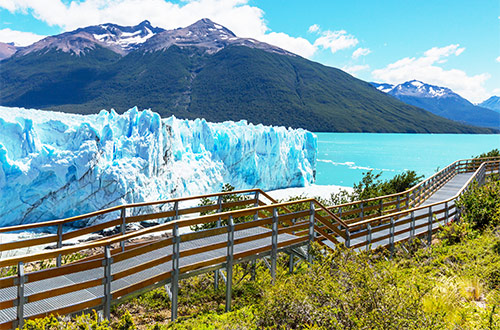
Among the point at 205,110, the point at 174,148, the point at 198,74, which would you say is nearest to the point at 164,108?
the point at 205,110

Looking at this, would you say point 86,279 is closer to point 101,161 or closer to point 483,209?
point 483,209

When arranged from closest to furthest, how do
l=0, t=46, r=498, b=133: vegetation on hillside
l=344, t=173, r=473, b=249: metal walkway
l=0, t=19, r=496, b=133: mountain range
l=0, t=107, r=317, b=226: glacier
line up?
l=344, t=173, r=473, b=249: metal walkway → l=0, t=107, r=317, b=226: glacier → l=0, t=46, r=498, b=133: vegetation on hillside → l=0, t=19, r=496, b=133: mountain range

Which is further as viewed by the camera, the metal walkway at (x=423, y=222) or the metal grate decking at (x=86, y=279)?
the metal walkway at (x=423, y=222)

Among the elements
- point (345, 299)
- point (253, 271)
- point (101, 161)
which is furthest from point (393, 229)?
point (101, 161)

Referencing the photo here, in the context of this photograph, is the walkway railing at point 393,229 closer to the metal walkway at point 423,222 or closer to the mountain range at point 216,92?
the metal walkway at point 423,222

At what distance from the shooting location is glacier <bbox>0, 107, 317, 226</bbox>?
1919 centimetres

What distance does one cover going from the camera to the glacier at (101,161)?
19188 mm

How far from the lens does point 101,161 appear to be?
20812 millimetres

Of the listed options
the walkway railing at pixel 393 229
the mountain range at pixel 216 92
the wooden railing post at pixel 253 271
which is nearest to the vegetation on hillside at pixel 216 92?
the mountain range at pixel 216 92

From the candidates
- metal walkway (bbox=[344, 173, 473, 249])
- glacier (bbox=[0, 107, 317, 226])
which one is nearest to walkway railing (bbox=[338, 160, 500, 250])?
metal walkway (bbox=[344, 173, 473, 249])

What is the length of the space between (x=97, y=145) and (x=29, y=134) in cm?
331

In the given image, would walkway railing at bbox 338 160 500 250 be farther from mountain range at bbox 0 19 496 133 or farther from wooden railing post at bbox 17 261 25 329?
mountain range at bbox 0 19 496 133

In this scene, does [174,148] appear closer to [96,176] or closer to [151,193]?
[151,193]

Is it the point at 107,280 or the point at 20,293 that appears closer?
the point at 20,293
